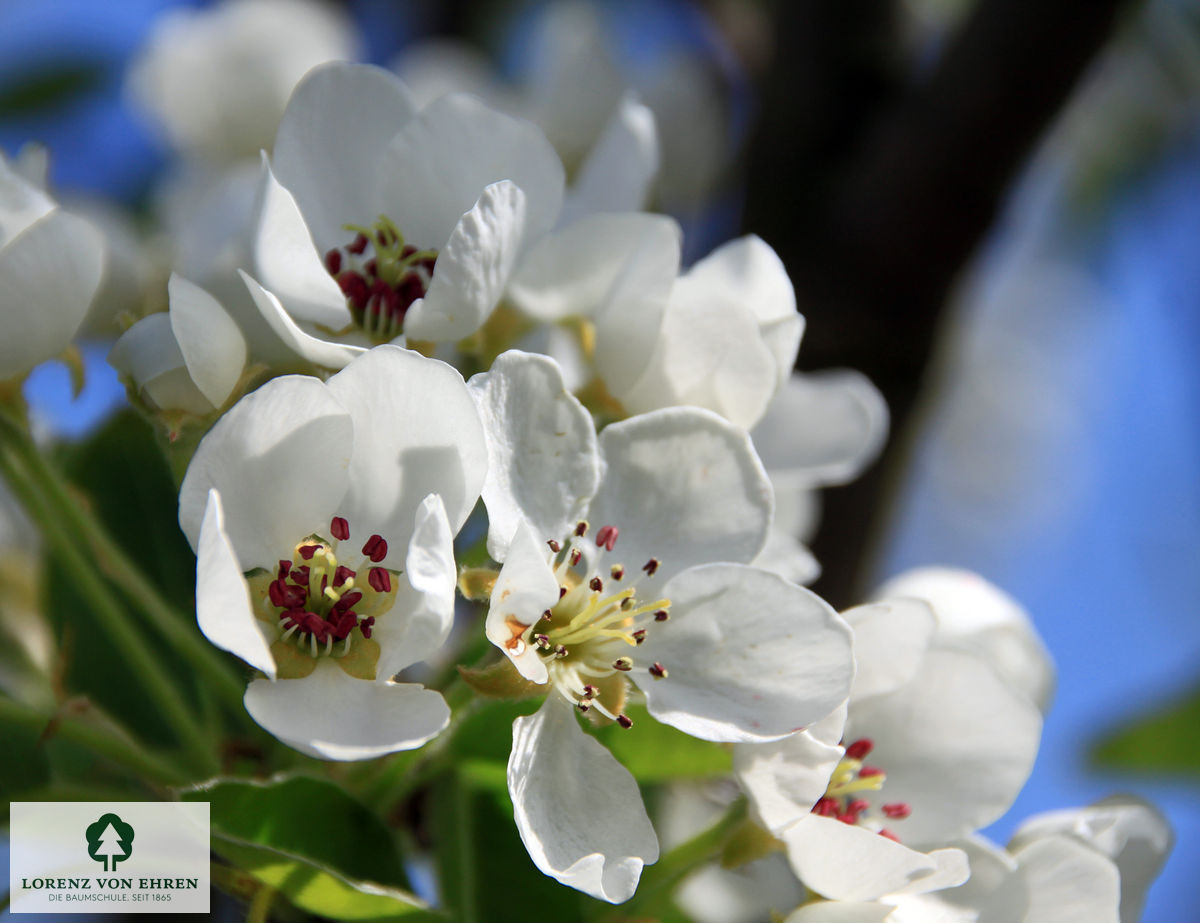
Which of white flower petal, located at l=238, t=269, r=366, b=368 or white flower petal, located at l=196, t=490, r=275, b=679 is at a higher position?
white flower petal, located at l=238, t=269, r=366, b=368

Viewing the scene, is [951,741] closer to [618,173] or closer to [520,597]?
[520,597]

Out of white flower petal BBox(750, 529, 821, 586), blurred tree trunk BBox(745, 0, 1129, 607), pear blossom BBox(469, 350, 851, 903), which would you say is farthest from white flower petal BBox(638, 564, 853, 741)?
blurred tree trunk BBox(745, 0, 1129, 607)

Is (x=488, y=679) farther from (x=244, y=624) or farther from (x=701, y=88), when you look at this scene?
(x=701, y=88)

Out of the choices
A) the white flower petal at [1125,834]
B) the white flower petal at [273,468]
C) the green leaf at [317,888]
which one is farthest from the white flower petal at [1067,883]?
the white flower petal at [273,468]

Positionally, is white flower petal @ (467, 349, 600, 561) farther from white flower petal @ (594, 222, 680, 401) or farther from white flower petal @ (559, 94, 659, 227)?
white flower petal @ (559, 94, 659, 227)

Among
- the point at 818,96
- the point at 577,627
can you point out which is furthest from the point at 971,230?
the point at 577,627
